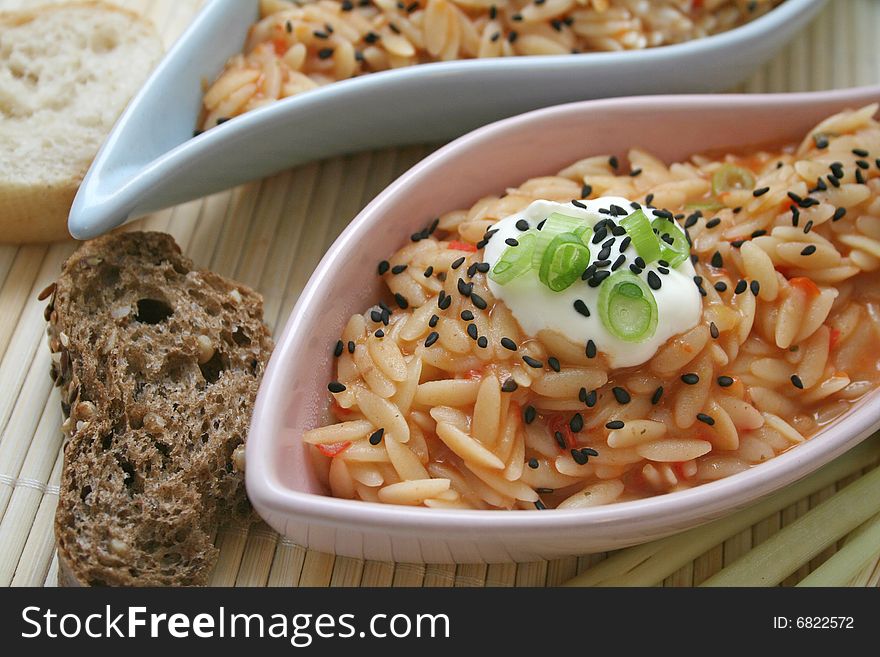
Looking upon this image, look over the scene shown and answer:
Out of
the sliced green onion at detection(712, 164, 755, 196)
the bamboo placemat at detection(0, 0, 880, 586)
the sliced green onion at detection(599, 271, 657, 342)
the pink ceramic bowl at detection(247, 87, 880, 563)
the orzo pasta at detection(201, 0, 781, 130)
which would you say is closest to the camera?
the pink ceramic bowl at detection(247, 87, 880, 563)

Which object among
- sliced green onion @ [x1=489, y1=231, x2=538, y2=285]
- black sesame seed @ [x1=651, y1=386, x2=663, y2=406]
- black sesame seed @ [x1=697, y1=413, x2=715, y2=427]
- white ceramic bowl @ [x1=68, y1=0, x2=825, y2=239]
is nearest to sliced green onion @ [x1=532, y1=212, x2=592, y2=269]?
sliced green onion @ [x1=489, y1=231, x2=538, y2=285]

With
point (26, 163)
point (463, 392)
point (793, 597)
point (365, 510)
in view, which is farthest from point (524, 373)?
point (26, 163)

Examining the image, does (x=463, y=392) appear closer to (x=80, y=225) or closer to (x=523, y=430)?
(x=523, y=430)

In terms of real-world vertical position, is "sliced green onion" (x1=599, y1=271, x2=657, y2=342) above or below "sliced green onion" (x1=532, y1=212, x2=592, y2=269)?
below

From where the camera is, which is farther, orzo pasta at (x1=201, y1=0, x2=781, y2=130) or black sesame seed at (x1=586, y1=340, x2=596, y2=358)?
orzo pasta at (x1=201, y1=0, x2=781, y2=130)

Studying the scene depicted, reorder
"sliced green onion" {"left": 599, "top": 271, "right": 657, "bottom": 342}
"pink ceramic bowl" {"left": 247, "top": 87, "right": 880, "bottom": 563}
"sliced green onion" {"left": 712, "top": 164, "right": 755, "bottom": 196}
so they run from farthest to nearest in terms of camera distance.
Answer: "sliced green onion" {"left": 712, "top": 164, "right": 755, "bottom": 196} < "sliced green onion" {"left": 599, "top": 271, "right": 657, "bottom": 342} < "pink ceramic bowl" {"left": 247, "top": 87, "right": 880, "bottom": 563}

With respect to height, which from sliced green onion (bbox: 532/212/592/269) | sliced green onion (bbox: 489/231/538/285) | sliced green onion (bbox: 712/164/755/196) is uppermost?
sliced green onion (bbox: 532/212/592/269)

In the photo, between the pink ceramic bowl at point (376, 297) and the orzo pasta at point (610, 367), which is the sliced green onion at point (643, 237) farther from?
the pink ceramic bowl at point (376, 297)

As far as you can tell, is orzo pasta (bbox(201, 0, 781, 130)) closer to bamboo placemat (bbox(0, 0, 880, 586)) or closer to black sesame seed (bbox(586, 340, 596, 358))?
bamboo placemat (bbox(0, 0, 880, 586))
